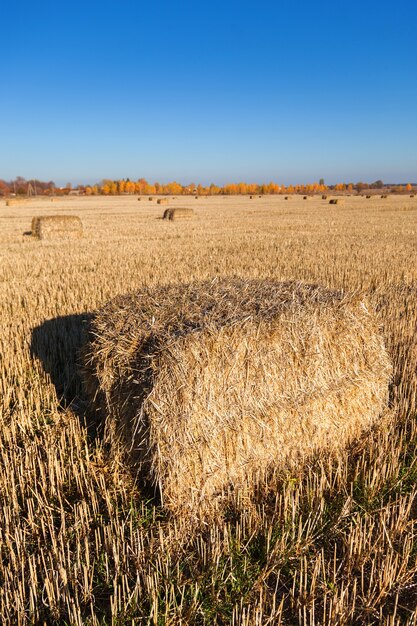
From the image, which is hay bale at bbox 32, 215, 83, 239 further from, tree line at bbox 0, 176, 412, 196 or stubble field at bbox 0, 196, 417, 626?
tree line at bbox 0, 176, 412, 196

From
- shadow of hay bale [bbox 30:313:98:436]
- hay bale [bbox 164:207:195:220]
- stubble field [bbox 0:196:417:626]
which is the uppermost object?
hay bale [bbox 164:207:195:220]

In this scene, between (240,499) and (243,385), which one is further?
(243,385)

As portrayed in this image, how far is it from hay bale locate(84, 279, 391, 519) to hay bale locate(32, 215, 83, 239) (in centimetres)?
1515

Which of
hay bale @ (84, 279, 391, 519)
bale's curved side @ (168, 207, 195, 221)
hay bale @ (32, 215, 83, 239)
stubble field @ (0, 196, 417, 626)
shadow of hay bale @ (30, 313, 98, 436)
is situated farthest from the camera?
bale's curved side @ (168, 207, 195, 221)

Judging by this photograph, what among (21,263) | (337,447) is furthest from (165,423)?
(21,263)

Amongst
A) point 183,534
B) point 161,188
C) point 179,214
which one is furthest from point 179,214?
point 161,188

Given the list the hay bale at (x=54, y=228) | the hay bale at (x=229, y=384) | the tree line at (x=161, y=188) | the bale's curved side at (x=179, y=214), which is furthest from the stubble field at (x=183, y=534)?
the tree line at (x=161, y=188)

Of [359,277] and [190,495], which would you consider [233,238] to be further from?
→ [190,495]


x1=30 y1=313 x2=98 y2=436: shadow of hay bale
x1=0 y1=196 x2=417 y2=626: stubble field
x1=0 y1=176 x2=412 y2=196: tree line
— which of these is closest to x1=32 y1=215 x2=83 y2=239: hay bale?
x1=30 y1=313 x2=98 y2=436: shadow of hay bale

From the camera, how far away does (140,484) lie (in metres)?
3.64

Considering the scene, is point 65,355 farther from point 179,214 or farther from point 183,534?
point 179,214

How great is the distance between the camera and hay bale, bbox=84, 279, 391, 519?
3316mm

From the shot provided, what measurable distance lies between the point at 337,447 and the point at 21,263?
1044 centimetres

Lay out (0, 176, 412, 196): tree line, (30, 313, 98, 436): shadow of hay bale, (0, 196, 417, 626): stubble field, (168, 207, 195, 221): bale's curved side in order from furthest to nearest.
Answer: (0, 176, 412, 196): tree line, (168, 207, 195, 221): bale's curved side, (30, 313, 98, 436): shadow of hay bale, (0, 196, 417, 626): stubble field
